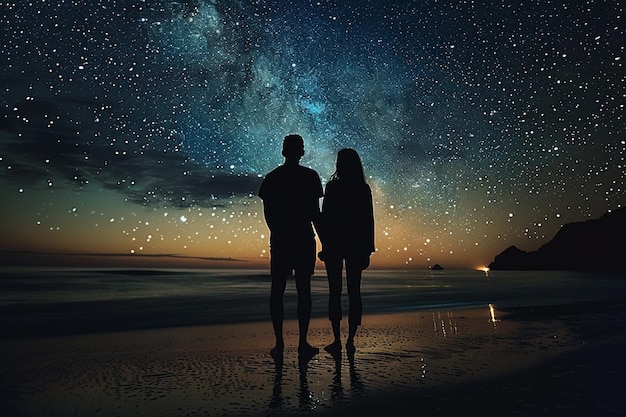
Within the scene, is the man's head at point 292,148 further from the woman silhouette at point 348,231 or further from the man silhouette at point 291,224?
the woman silhouette at point 348,231

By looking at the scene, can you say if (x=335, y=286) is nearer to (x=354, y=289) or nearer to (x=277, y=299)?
(x=354, y=289)

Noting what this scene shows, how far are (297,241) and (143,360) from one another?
1.76 metres

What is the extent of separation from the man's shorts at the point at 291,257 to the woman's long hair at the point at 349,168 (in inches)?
38.6

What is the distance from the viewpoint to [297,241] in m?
4.27

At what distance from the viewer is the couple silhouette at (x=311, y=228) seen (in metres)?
4.24

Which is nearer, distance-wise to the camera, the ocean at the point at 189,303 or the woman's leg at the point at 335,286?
the woman's leg at the point at 335,286

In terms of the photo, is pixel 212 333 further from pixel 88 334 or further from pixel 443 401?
pixel 443 401

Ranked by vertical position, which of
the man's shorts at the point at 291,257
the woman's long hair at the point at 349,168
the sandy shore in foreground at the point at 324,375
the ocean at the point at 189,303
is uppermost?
the woman's long hair at the point at 349,168

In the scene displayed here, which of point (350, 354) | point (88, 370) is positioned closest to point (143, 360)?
point (88, 370)

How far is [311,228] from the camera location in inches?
172

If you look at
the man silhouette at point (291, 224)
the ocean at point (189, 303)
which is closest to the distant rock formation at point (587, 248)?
the ocean at point (189, 303)

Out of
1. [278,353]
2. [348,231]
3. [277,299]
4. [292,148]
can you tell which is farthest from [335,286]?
[292,148]

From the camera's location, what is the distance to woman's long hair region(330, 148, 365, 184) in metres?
4.92

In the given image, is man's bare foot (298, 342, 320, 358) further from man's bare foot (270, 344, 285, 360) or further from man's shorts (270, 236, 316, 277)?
man's shorts (270, 236, 316, 277)
